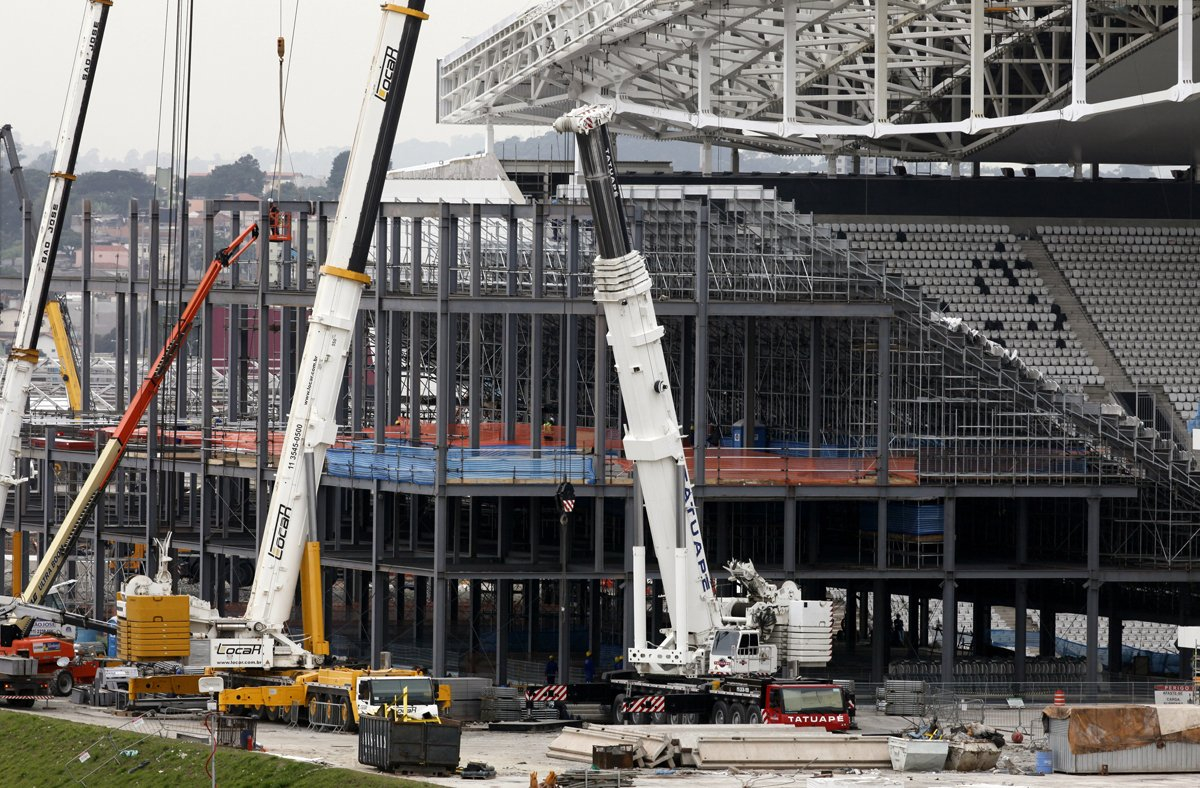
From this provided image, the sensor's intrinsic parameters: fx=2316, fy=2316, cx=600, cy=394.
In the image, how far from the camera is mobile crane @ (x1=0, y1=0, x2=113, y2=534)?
53.5 m

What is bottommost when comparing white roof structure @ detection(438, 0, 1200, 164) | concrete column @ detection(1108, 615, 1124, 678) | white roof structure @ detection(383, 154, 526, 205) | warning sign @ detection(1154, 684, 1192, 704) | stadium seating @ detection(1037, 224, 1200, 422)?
concrete column @ detection(1108, 615, 1124, 678)

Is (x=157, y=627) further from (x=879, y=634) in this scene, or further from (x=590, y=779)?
(x=879, y=634)

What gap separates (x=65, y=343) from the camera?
296ft

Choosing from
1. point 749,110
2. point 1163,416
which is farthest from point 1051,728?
point 749,110

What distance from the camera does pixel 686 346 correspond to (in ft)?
222

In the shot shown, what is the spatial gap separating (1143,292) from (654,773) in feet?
135

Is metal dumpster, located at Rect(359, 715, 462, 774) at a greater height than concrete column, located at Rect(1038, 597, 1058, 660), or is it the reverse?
metal dumpster, located at Rect(359, 715, 462, 774)

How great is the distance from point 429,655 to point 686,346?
1184 cm

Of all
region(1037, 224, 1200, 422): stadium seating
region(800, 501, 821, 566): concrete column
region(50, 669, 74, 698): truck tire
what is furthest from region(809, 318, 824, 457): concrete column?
region(50, 669, 74, 698): truck tire

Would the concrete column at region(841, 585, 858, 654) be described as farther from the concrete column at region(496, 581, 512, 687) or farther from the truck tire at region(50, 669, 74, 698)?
the truck tire at region(50, 669, 74, 698)

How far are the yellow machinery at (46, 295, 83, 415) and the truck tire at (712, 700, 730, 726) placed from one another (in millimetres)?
47563

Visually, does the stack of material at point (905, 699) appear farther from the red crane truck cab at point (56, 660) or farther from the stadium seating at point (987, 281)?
the stadium seating at point (987, 281)

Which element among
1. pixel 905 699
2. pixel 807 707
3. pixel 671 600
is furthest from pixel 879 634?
pixel 807 707

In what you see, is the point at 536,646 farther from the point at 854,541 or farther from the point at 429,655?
the point at 854,541
